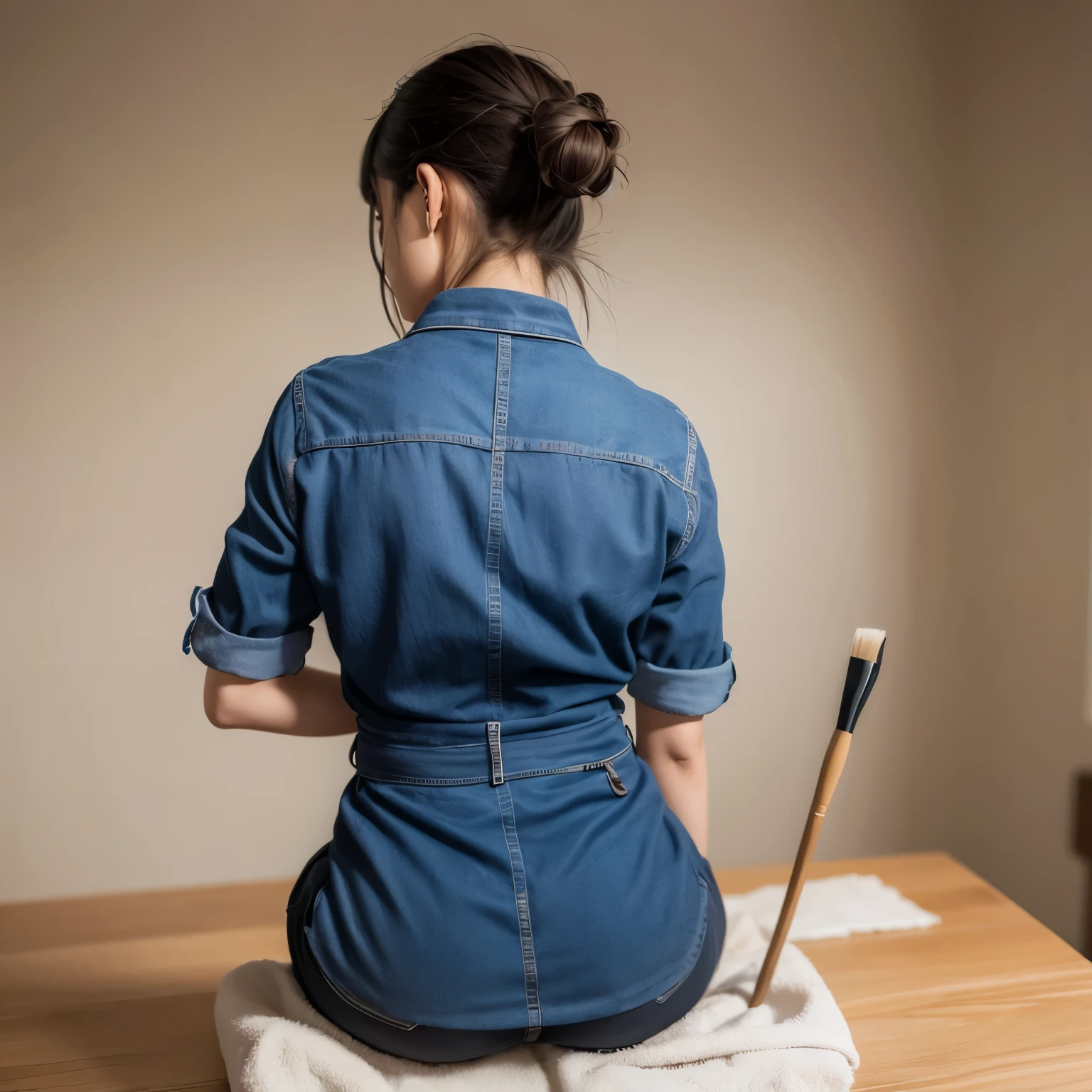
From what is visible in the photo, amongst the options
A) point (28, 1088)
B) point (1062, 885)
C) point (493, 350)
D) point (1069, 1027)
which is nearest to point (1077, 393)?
point (1062, 885)

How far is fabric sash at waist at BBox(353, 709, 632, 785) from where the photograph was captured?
2.75 ft

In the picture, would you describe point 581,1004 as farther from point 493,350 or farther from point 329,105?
point 329,105

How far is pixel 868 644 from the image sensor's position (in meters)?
0.96

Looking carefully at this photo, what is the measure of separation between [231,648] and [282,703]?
0.28ft

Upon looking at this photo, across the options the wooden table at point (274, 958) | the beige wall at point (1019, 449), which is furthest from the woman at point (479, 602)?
the beige wall at point (1019, 449)

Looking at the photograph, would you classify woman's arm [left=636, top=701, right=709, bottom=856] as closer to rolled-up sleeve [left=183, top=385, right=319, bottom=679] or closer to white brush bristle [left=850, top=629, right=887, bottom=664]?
white brush bristle [left=850, top=629, right=887, bottom=664]

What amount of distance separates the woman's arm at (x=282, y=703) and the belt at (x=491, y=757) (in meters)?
0.10

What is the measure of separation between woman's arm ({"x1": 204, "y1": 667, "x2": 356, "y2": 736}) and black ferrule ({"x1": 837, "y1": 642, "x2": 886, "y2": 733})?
1.66ft

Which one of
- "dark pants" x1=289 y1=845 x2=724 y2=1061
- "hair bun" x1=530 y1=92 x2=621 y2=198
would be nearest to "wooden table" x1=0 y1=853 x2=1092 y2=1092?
"dark pants" x1=289 y1=845 x2=724 y2=1061

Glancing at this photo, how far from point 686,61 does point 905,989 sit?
179 centimetres

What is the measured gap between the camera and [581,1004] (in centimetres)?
84

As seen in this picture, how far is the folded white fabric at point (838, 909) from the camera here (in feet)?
4.59

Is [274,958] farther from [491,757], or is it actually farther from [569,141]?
[569,141]

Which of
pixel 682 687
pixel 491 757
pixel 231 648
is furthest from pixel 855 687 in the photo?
pixel 231 648
